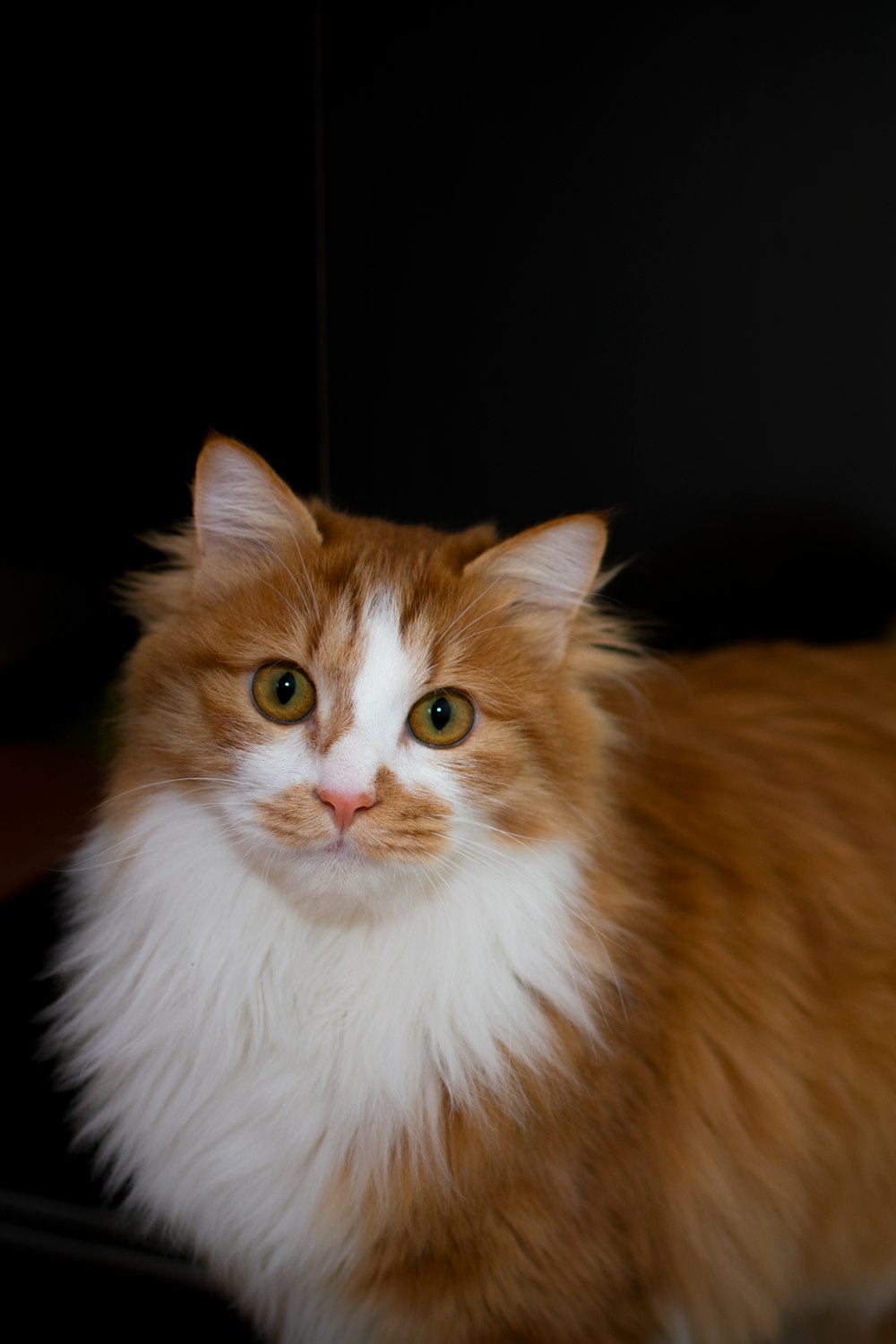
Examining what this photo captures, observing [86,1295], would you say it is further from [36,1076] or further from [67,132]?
[67,132]

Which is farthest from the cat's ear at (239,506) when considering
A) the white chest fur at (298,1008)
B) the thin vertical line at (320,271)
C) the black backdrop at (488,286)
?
the thin vertical line at (320,271)

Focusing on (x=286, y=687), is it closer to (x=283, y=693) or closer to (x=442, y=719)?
(x=283, y=693)

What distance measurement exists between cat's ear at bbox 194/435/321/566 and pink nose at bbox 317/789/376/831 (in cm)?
30

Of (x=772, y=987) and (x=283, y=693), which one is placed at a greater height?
(x=283, y=693)

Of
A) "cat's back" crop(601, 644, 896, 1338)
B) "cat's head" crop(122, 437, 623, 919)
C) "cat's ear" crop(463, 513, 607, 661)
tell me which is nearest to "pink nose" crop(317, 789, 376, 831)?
"cat's head" crop(122, 437, 623, 919)

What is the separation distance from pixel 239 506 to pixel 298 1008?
0.52 m

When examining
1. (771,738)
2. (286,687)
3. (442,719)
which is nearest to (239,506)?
(286,687)

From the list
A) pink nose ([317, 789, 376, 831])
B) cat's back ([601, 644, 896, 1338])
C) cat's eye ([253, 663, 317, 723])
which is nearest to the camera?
pink nose ([317, 789, 376, 831])

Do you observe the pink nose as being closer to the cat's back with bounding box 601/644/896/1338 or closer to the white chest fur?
the white chest fur

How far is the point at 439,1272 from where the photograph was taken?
3.89 ft

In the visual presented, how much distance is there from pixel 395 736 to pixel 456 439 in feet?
2.66

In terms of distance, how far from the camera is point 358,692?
1.10 meters

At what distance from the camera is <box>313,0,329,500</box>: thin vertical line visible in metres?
1.60

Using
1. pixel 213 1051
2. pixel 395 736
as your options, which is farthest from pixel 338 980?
pixel 395 736
